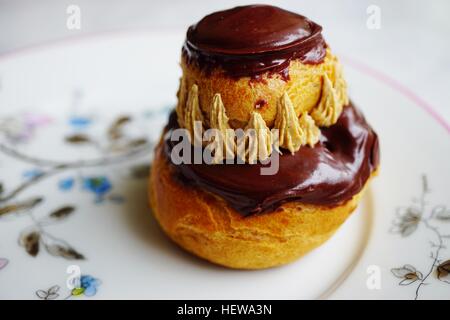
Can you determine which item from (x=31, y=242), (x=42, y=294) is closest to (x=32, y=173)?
(x=31, y=242)

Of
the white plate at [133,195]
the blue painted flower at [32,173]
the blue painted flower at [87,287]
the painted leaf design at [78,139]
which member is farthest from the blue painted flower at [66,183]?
the blue painted flower at [87,287]

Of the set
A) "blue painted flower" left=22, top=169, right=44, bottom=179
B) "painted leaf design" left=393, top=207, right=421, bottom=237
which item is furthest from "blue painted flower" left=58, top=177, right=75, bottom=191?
"painted leaf design" left=393, top=207, right=421, bottom=237

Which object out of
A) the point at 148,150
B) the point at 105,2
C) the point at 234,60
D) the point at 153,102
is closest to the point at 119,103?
the point at 153,102

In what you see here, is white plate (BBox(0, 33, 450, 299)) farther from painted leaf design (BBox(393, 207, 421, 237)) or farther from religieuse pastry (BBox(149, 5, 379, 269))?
religieuse pastry (BBox(149, 5, 379, 269))

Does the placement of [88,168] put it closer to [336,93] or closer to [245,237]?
[245,237]

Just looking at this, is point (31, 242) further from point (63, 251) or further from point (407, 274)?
point (407, 274)

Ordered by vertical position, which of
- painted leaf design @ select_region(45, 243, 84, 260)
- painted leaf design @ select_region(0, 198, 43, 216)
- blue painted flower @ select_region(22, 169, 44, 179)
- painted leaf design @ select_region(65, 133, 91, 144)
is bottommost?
painted leaf design @ select_region(45, 243, 84, 260)

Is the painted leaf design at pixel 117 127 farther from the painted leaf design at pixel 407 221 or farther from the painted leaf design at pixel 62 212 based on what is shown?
the painted leaf design at pixel 407 221
